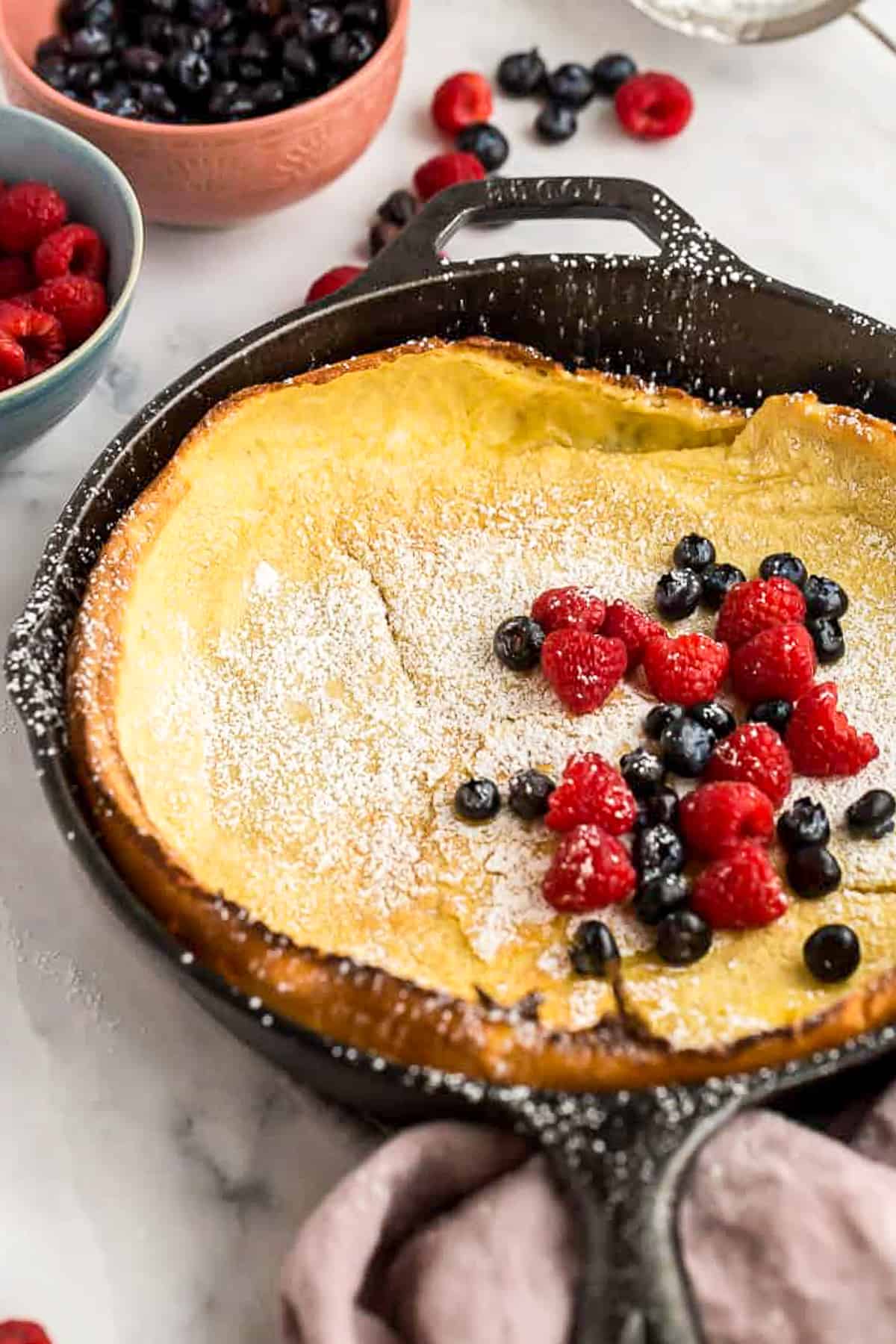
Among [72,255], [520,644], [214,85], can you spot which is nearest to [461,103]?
[214,85]

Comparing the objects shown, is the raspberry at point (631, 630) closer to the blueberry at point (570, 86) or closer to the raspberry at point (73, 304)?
the raspberry at point (73, 304)

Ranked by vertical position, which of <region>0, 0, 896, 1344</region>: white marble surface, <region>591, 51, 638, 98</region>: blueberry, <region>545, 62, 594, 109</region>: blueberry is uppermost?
<region>591, 51, 638, 98</region>: blueberry

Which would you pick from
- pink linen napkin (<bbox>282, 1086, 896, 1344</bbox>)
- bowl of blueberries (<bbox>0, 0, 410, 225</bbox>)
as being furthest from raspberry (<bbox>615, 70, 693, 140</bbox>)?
pink linen napkin (<bbox>282, 1086, 896, 1344</bbox>)

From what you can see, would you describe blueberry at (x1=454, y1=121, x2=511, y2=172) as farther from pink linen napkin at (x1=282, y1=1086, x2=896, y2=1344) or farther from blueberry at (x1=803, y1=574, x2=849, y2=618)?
pink linen napkin at (x1=282, y1=1086, x2=896, y2=1344)

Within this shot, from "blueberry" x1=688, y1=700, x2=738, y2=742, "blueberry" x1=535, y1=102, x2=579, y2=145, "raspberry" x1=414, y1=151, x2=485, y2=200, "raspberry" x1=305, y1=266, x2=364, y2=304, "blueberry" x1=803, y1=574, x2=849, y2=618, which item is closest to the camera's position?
"blueberry" x1=688, y1=700, x2=738, y2=742

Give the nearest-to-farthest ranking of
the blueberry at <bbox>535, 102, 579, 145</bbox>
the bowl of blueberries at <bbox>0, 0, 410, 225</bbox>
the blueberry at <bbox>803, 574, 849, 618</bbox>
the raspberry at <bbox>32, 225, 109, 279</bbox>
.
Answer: the blueberry at <bbox>803, 574, 849, 618</bbox>
the raspberry at <bbox>32, 225, 109, 279</bbox>
the bowl of blueberries at <bbox>0, 0, 410, 225</bbox>
the blueberry at <bbox>535, 102, 579, 145</bbox>

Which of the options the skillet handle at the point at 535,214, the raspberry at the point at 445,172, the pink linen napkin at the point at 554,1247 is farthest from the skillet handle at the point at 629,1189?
the raspberry at the point at 445,172

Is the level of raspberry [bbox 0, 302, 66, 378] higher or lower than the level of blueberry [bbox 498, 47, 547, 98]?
lower
